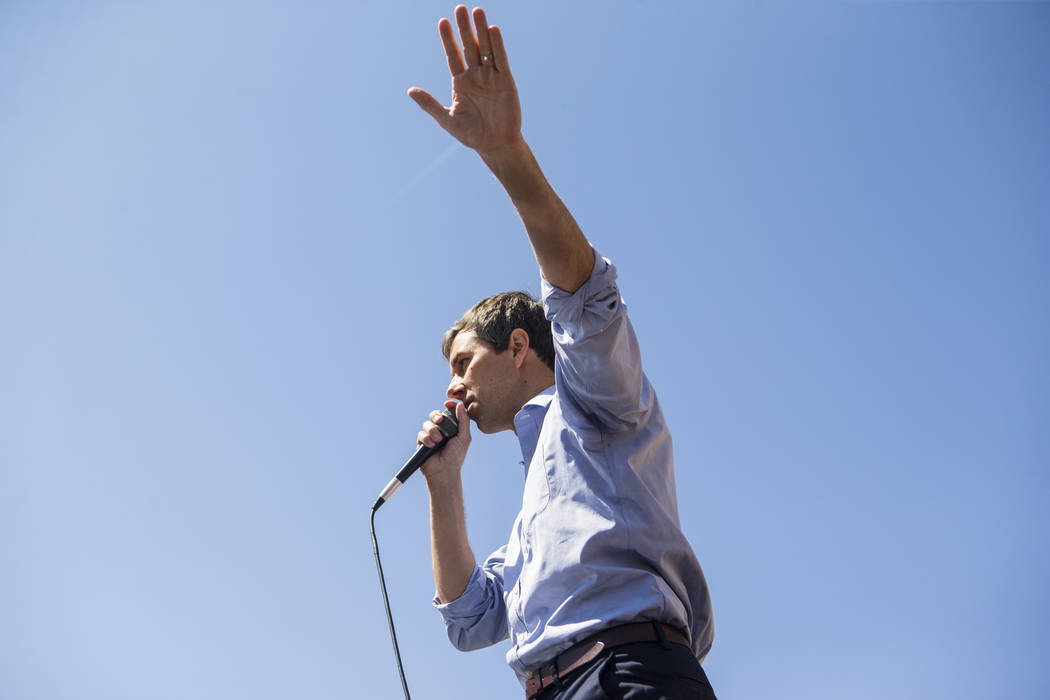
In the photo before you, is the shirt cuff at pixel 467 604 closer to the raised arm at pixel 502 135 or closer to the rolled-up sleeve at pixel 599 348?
the rolled-up sleeve at pixel 599 348

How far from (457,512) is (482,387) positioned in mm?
555

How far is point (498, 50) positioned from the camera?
2.01m

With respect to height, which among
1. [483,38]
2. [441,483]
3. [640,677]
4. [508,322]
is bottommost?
[640,677]

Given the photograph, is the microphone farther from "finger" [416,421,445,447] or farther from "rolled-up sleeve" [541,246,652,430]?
"rolled-up sleeve" [541,246,652,430]

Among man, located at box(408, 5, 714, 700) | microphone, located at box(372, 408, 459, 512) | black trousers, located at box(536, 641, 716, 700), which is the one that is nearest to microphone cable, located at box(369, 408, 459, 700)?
microphone, located at box(372, 408, 459, 512)

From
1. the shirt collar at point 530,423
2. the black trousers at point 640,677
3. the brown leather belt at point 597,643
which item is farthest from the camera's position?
the shirt collar at point 530,423

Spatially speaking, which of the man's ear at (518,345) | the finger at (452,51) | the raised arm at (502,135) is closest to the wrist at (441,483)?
the man's ear at (518,345)

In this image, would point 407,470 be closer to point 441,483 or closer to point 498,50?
point 441,483

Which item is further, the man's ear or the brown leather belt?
the man's ear

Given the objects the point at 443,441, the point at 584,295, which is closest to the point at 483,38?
the point at 584,295

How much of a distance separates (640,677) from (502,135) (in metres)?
1.44

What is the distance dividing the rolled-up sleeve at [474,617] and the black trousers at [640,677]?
1.04 m

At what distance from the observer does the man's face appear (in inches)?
118

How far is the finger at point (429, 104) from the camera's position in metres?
2.02
